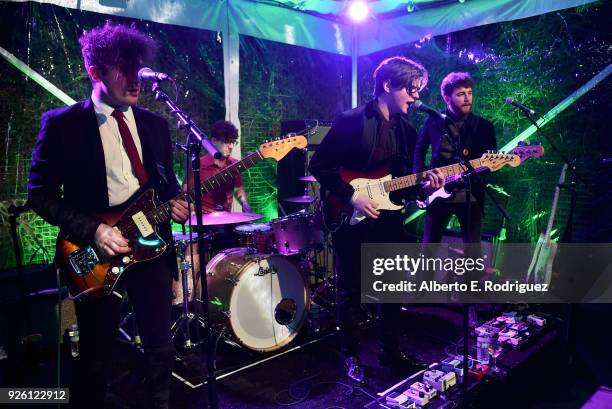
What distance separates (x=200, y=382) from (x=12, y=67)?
3397mm

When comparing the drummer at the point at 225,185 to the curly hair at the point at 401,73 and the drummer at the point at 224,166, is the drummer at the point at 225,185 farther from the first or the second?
the curly hair at the point at 401,73

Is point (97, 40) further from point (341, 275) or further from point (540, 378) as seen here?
point (540, 378)

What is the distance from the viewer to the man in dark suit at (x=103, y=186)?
221 cm

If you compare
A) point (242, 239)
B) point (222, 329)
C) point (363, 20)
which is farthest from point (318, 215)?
point (363, 20)

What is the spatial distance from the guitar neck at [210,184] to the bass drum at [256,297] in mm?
1017

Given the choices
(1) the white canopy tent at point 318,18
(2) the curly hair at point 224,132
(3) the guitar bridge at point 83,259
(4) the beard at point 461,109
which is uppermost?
(1) the white canopy tent at point 318,18

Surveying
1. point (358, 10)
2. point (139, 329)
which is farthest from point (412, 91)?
point (358, 10)

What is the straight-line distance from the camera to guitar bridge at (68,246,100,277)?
2.28m

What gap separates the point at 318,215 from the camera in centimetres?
347

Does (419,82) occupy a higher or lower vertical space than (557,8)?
lower

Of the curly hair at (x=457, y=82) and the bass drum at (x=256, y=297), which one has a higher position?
the curly hair at (x=457, y=82)

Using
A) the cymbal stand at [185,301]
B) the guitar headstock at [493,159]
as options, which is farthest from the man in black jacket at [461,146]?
the cymbal stand at [185,301]

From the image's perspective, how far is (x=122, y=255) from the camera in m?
2.32

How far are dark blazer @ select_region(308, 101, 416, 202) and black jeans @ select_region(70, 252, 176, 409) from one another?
129cm
